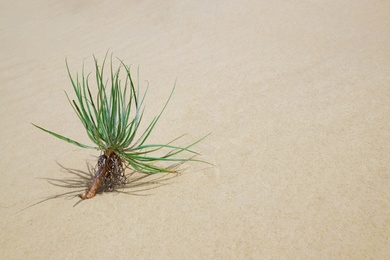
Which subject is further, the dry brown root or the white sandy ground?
the dry brown root

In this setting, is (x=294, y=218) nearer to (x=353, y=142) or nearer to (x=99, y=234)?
(x=353, y=142)

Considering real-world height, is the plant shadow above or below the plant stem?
below

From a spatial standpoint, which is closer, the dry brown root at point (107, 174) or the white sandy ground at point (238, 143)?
the white sandy ground at point (238, 143)

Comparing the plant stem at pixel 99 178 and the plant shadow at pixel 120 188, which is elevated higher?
the plant stem at pixel 99 178

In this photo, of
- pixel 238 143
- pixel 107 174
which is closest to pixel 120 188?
pixel 107 174
